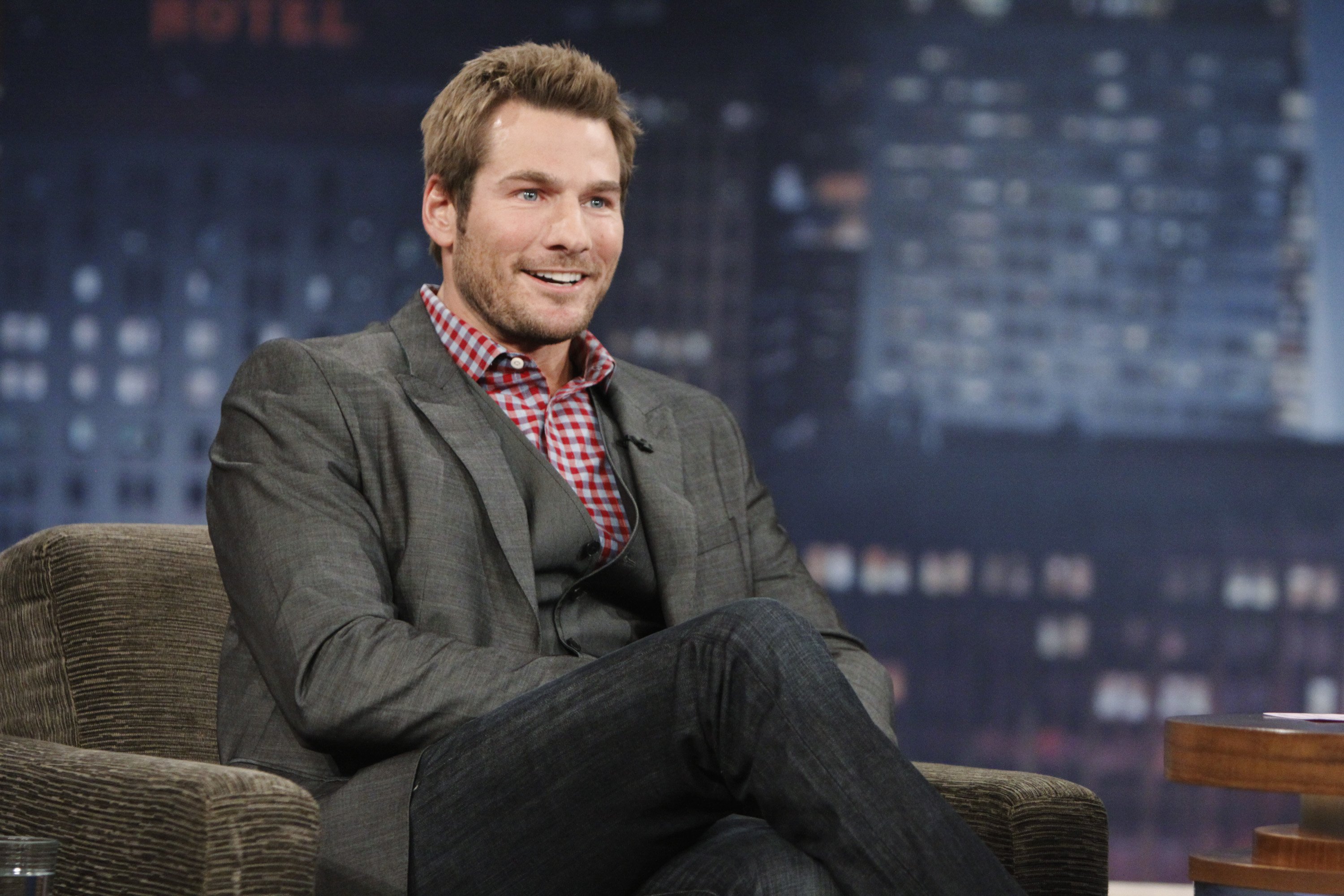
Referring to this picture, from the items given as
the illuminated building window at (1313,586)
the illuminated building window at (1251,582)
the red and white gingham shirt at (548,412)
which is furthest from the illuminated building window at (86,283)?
the illuminated building window at (1313,586)

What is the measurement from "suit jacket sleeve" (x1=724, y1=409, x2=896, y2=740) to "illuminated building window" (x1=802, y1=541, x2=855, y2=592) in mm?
3854

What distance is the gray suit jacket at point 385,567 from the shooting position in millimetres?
1550

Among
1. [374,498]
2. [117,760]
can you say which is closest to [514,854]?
Answer: [117,760]

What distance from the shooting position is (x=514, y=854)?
142cm

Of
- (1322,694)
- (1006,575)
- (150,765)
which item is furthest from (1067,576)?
(150,765)

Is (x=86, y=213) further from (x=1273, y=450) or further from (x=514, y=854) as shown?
(x=514, y=854)

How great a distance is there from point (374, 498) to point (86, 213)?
4.62m

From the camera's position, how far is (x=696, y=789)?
1405 mm

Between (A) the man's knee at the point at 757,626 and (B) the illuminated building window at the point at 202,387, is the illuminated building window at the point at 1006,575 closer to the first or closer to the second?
(B) the illuminated building window at the point at 202,387

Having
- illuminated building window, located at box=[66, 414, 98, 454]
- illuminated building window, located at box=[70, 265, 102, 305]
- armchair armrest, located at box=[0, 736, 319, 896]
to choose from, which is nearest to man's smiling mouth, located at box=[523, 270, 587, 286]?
armchair armrest, located at box=[0, 736, 319, 896]

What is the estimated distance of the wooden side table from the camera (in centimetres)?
150

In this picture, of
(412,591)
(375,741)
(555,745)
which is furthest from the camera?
(412,591)

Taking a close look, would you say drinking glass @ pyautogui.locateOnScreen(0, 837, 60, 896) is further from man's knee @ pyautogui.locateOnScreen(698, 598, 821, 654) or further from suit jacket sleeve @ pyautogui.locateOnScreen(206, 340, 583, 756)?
man's knee @ pyautogui.locateOnScreen(698, 598, 821, 654)

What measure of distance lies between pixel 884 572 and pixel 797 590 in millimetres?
4210
